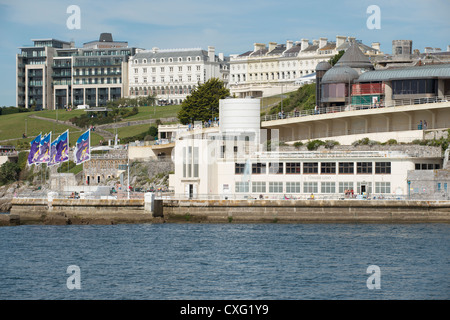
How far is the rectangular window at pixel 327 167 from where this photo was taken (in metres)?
84.7

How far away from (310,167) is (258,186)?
207 inches

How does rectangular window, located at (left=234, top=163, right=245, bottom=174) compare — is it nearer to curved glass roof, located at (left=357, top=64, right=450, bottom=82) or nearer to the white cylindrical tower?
the white cylindrical tower

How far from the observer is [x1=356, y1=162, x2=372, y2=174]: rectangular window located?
83.6m

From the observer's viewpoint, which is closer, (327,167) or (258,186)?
(327,167)

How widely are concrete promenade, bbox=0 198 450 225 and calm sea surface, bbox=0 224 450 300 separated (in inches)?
62.4

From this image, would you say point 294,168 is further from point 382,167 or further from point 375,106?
point 375,106

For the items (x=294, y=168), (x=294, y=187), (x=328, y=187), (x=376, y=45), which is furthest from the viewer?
(x=376, y=45)

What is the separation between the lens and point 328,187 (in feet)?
277

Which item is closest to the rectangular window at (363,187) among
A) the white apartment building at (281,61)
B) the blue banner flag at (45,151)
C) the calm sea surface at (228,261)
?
the calm sea surface at (228,261)

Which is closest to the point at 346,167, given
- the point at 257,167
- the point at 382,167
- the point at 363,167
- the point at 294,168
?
the point at 363,167

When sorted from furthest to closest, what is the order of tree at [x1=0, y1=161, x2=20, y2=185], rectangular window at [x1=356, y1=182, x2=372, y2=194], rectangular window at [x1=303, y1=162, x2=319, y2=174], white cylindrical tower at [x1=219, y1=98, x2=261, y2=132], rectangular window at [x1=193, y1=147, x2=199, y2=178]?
tree at [x1=0, y1=161, x2=20, y2=185] → white cylindrical tower at [x1=219, y1=98, x2=261, y2=132] → rectangular window at [x1=193, y1=147, x2=199, y2=178] → rectangular window at [x1=303, y1=162, x2=319, y2=174] → rectangular window at [x1=356, y1=182, x2=372, y2=194]

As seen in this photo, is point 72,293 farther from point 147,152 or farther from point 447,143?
point 147,152

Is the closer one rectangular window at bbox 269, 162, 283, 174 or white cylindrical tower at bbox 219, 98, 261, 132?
rectangular window at bbox 269, 162, 283, 174

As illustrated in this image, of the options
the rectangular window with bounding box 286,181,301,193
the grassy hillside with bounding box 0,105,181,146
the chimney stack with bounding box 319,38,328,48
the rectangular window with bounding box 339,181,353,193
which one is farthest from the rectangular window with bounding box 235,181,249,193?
the chimney stack with bounding box 319,38,328,48
